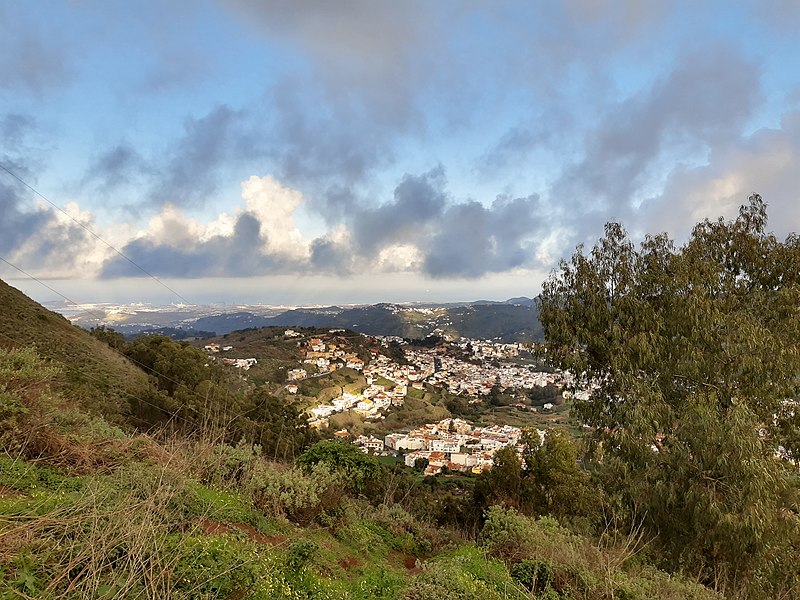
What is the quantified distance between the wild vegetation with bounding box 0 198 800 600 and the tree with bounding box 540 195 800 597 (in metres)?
0.04

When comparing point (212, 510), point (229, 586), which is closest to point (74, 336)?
point (212, 510)

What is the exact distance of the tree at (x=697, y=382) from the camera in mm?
7316

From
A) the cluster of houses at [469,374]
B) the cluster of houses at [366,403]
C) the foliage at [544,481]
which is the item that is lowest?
the cluster of houses at [469,374]

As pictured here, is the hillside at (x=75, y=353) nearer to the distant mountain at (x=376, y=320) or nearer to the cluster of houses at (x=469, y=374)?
the cluster of houses at (x=469, y=374)

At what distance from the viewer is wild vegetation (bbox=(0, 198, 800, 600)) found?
344 centimetres

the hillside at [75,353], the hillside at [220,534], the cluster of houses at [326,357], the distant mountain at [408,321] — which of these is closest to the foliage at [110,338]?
the hillside at [75,353]

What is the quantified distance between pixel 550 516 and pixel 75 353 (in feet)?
75.0

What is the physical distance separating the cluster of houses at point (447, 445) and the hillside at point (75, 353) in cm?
1986

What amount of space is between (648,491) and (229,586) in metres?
7.93

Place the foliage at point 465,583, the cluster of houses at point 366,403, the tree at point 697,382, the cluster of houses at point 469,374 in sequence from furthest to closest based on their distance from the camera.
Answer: the cluster of houses at point 469,374 < the cluster of houses at point 366,403 < the tree at point 697,382 < the foliage at point 465,583

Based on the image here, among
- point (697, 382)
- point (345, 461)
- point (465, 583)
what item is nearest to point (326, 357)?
point (345, 461)

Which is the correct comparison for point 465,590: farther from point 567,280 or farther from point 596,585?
point 567,280

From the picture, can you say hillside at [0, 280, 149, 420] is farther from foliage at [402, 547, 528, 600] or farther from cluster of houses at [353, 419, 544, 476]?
cluster of houses at [353, 419, 544, 476]

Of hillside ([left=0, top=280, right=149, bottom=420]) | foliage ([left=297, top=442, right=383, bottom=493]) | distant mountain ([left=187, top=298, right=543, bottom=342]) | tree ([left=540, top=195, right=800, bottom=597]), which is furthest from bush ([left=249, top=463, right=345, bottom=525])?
distant mountain ([left=187, top=298, right=543, bottom=342])
